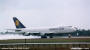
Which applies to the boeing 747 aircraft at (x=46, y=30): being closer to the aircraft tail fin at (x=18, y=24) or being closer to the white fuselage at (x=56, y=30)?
the white fuselage at (x=56, y=30)

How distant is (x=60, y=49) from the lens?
35625mm

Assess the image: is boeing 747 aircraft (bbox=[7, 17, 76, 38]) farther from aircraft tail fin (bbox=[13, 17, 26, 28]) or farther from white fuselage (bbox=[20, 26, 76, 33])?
aircraft tail fin (bbox=[13, 17, 26, 28])

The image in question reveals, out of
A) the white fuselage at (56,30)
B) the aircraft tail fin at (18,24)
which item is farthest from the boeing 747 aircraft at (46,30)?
the aircraft tail fin at (18,24)

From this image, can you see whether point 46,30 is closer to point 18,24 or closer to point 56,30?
point 56,30

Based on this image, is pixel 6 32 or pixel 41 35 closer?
pixel 41 35

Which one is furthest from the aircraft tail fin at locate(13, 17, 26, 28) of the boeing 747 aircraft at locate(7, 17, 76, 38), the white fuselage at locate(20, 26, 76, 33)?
the white fuselage at locate(20, 26, 76, 33)

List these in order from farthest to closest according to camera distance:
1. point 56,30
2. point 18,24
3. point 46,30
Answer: point 18,24 < point 46,30 < point 56,30

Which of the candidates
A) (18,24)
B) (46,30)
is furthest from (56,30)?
(18,24)

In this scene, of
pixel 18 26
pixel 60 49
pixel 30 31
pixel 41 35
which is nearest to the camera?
pixel 60 49

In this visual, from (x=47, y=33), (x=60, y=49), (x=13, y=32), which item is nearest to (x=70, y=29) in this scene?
(x=47, y=33)

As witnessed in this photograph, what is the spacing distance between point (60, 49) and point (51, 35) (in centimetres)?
6751

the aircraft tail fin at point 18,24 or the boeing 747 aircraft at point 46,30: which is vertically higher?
the aircraft tail fin at point 18,24

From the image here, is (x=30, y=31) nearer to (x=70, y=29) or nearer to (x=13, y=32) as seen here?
(x=13, y=32)

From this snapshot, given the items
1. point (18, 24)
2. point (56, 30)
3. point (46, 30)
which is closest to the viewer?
point (56, 30)
